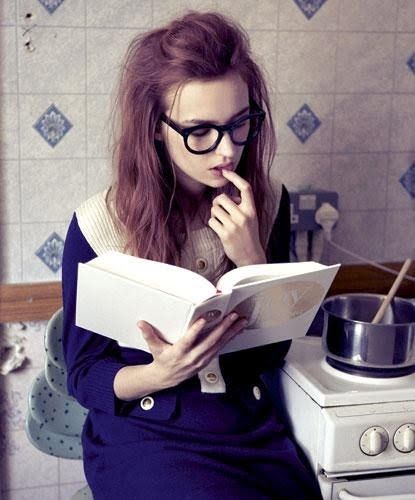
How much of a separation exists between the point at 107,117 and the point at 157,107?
0.41m

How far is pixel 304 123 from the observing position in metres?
1.87

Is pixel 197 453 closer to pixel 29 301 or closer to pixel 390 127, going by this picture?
pixel 29 301

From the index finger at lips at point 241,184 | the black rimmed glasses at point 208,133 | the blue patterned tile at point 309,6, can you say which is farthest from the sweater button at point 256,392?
the blue patterned tile at point 309,6

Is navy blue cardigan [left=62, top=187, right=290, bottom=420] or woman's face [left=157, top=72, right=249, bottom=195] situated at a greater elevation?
woman's face [left=157, top=72, right=249, bottom=195]

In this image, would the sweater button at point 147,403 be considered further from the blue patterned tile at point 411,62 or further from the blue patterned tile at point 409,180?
the blue patterned tile at point 411,62

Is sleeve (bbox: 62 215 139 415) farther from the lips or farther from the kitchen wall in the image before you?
the kitchen wall

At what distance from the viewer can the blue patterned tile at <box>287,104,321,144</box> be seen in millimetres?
1858

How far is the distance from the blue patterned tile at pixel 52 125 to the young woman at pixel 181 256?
0.31 meters

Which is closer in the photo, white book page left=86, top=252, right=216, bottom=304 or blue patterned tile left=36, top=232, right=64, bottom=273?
white book page left=86, top=252, right=216, bottom=304

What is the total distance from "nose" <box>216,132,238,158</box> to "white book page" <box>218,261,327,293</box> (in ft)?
0.74

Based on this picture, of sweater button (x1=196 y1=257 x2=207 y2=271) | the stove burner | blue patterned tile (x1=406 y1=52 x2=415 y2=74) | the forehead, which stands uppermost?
blue patterned tile (x1=406 y1=52 x2=415 y2=74)

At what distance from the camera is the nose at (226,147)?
4.29 feet

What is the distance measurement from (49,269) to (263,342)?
27.3 inches

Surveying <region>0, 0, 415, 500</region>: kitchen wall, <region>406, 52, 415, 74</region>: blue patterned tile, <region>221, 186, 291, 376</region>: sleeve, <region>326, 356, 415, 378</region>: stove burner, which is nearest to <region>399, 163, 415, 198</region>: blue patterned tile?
<region>0, 0, 415, 500</region>: kitchen wall
